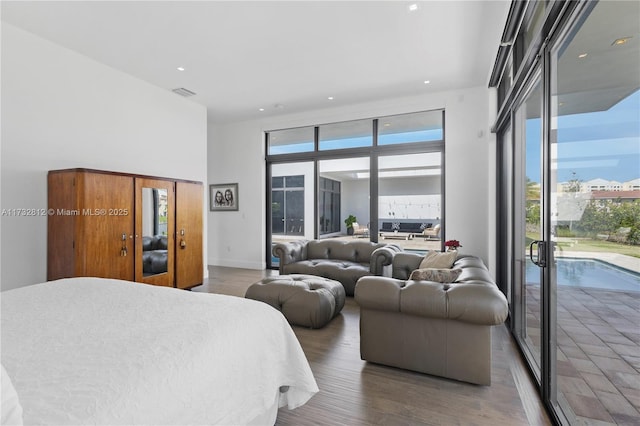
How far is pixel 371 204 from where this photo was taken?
589cm

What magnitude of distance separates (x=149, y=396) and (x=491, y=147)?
4.84 m

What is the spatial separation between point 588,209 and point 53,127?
5.05 m

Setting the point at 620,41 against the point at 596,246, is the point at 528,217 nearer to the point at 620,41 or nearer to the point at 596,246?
the point at 596,246

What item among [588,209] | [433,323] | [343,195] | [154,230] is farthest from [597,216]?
[343,195]

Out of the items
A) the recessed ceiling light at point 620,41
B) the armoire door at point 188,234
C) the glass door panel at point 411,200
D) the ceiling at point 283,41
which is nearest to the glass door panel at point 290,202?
the glass door panel at point 411,200

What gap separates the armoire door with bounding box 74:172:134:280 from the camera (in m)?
3.42

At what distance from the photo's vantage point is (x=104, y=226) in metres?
3.66

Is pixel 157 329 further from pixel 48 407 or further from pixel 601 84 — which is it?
pixel 601 84

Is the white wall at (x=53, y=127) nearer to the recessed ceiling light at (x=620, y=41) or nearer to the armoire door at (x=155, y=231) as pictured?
the armoire door at (x=155, y=231)

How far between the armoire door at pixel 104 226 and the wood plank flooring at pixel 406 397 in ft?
8.46

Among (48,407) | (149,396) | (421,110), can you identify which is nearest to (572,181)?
(149,396)

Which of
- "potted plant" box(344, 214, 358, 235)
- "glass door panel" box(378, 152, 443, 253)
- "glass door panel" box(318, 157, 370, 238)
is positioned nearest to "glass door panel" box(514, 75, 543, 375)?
"glass door panel" box(378, 152, 443, 253)

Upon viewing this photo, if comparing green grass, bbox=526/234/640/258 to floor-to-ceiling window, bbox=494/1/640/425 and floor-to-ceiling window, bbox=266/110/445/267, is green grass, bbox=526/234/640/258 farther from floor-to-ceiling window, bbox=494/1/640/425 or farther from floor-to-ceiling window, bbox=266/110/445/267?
floor-to-ceiling window, bbox=266/110/445/267

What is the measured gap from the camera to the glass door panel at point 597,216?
3.95 feet
